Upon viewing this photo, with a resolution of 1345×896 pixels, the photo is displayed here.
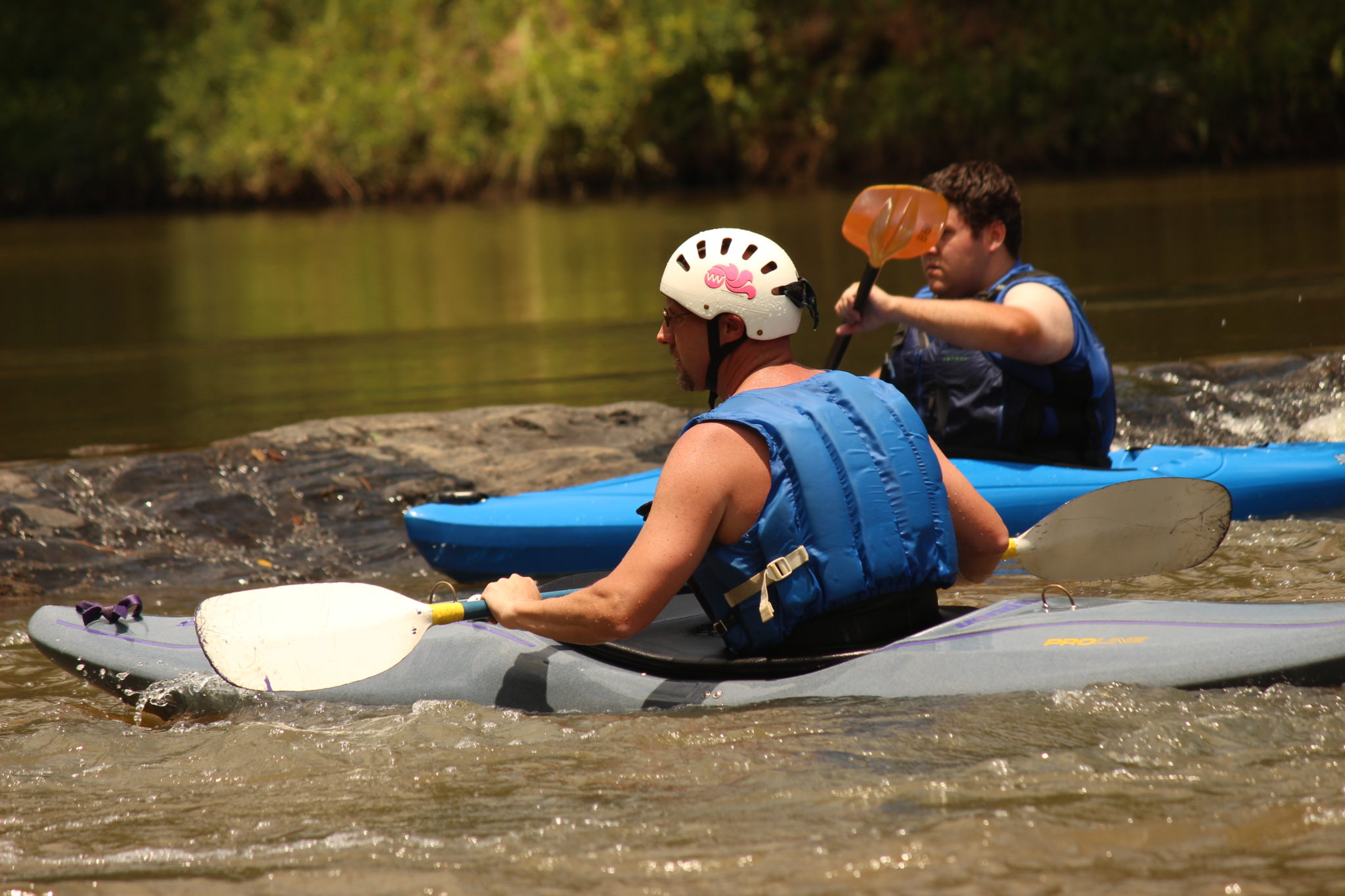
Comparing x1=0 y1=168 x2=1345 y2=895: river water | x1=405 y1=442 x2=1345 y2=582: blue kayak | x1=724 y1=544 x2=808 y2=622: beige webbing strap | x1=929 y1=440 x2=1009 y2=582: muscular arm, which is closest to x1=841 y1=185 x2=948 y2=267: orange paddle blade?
x1=405 y1=442 x2=1345 y2=582: blue kayak

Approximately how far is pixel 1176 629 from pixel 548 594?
1407mm

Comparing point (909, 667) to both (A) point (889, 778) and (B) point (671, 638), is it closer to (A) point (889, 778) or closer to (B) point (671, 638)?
(A) point (889, 778)

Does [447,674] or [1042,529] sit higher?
[1042,529]

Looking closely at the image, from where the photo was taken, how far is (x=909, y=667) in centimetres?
280

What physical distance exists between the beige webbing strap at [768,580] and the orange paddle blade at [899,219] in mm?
1769

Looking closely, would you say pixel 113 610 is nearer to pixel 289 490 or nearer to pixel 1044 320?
pixel 289 490

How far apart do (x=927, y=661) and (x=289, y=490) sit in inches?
133

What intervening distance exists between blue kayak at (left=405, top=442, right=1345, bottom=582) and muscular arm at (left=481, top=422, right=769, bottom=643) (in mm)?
1873

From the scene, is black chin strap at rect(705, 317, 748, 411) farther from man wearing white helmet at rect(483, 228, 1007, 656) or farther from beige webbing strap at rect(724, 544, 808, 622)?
beige webbing strap at rect(724, 544, 808, 622)

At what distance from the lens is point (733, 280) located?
279 cm

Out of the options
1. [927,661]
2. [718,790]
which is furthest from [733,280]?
[718,790]

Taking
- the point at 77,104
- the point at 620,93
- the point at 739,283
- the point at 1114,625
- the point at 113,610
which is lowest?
the point at 113,610

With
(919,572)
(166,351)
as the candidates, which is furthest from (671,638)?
(166,351)

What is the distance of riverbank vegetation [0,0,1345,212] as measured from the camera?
2114cm
